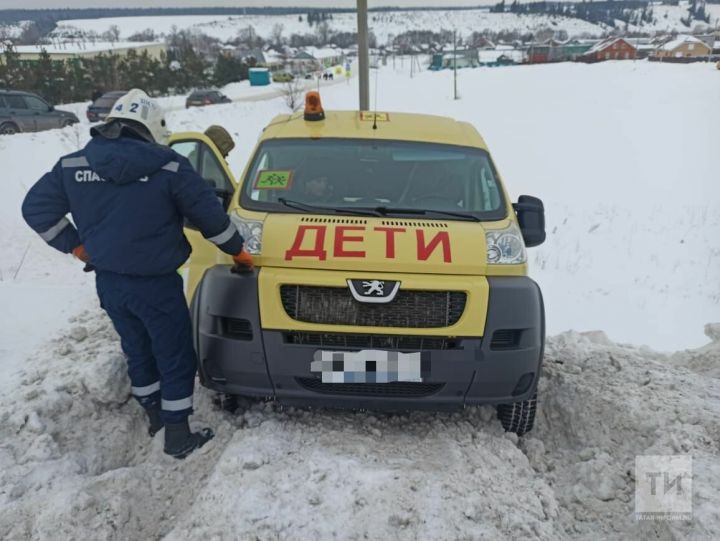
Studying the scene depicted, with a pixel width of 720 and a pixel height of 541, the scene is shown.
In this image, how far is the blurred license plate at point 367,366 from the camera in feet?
10.4

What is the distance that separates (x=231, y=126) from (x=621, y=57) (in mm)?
94534

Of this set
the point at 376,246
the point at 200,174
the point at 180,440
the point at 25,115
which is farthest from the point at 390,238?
the point at 25,115

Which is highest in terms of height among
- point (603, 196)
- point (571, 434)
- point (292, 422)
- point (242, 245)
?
point (242, 245)

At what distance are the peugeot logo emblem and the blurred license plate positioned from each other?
0.97 feet

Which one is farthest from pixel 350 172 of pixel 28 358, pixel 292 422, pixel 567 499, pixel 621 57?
pixel 621 57

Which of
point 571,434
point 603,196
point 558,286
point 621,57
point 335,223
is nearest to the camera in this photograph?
point 335,223

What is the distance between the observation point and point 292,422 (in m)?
3.54

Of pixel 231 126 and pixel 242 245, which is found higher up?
pixel 242 245

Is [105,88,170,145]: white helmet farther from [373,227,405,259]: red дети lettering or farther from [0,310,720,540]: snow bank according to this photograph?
[0,310,720,540]: snow bank

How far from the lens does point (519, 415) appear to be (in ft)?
11.8

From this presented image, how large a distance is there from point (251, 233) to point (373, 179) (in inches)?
40.4

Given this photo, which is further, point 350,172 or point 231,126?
point 231,126

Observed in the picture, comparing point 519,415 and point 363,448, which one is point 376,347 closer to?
point 363,448

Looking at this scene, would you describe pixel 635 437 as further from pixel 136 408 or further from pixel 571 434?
pixel 136 408
